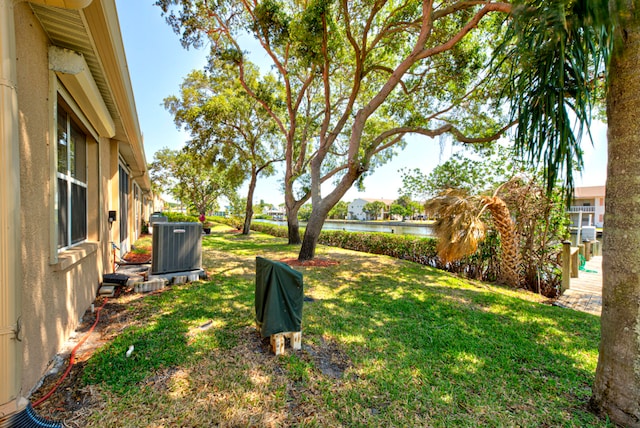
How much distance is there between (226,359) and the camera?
2824 mm

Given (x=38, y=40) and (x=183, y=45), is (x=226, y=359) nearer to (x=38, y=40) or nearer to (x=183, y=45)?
(x=38, y=40)

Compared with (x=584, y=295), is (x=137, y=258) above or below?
above

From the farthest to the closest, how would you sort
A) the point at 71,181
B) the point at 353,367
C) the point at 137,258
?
the point at 137,258 < the point at 71,181 < the point at 353,367

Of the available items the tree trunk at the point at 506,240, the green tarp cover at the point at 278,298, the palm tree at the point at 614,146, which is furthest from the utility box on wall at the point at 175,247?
the tree trunk at the point at 506,240

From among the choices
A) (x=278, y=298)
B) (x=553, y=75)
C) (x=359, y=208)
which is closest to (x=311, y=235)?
(x=278, y=298)

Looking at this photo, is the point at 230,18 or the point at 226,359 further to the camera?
the point at 230,18

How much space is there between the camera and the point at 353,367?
111 inches

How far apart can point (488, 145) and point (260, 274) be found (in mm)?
9464

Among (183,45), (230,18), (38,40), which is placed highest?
(230,18)

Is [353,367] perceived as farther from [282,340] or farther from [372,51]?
[372,51]

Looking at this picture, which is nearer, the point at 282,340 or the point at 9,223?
the point at 9,223

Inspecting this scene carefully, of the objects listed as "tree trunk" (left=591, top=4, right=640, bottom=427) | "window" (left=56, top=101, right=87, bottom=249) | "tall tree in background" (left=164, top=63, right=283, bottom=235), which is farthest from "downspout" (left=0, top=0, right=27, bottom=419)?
"tall tree in background" (left=164, top=63, right=283, bottom=235)

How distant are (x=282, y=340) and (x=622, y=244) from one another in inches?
126

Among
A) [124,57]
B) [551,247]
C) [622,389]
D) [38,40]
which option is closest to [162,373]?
[38,40]
